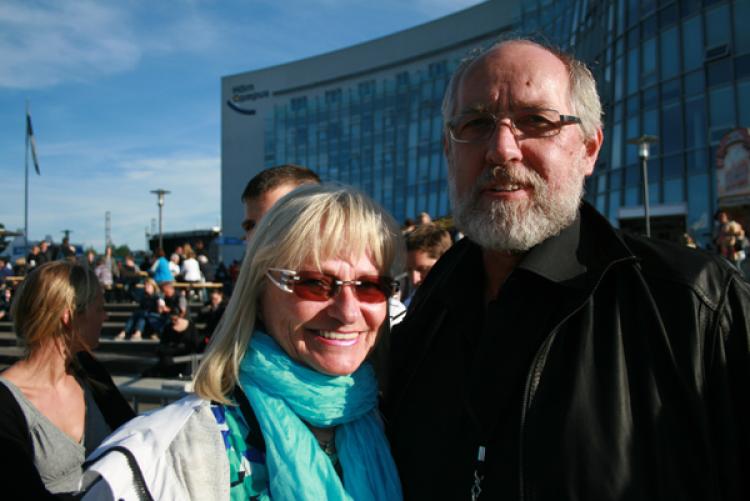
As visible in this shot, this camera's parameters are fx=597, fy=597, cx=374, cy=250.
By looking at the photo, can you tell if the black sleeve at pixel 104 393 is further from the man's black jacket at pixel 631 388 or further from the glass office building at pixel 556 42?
the man's black jacket at pixel 631 388

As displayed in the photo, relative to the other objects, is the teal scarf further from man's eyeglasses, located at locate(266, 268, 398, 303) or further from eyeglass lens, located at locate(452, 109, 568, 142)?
eyeglass lens, located at locate(452, 109, 568, 142)

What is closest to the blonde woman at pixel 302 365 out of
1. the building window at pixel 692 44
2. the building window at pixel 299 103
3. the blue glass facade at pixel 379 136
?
the building window at pixel 692 44

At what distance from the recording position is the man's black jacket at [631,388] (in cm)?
152

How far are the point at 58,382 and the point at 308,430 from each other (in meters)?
1.93

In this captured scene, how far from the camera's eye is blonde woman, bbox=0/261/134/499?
2779 mm

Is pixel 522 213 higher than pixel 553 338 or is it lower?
higher

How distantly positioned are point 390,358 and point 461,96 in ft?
3.28

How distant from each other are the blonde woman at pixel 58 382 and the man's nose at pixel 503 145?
230 cm

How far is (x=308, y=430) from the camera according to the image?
1.82m

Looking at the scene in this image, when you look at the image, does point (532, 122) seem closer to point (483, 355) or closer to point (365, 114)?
point (483, 355)

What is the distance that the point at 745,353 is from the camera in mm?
1524

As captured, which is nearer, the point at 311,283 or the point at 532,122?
the point at 311,283

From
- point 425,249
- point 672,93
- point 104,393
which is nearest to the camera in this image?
point 104,393

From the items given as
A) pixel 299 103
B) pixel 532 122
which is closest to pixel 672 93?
pixel 532 122
